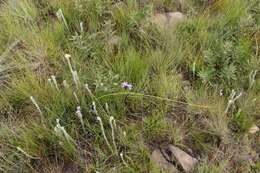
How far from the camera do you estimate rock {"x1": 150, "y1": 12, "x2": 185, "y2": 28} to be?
2617mm

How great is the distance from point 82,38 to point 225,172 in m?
1.25

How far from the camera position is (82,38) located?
2514mm

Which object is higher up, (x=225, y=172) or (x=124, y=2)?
(x=124, y=2)

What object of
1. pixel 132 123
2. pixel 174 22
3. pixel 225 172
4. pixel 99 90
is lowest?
pixel 225 172

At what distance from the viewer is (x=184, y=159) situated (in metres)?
2.08

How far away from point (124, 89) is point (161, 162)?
483 mm

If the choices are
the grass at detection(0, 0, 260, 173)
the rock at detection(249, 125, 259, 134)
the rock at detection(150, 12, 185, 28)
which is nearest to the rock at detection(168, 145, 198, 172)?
the grass at detection(0, 0, 260, 173)

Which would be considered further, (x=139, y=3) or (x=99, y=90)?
(x=139, y=3)

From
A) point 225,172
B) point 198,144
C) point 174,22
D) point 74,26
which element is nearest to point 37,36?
point 74,26

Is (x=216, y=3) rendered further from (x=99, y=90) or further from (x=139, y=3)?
(x=99, y=90)

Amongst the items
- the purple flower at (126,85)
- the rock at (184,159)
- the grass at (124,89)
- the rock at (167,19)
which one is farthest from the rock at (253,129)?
the rock at (167,19)

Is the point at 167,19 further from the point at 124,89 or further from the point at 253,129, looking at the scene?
the point at 253,129

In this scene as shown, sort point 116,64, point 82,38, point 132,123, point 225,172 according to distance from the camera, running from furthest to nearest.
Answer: point 82,38
point 116,64
point 132,123
point 225,172

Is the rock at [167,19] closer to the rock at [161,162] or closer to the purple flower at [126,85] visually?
the purple flower at [126,85]
